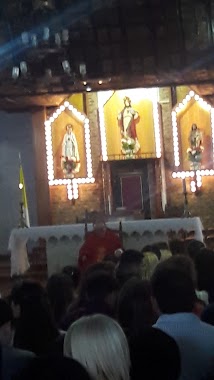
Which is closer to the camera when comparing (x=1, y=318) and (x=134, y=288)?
(x=1, y=318)

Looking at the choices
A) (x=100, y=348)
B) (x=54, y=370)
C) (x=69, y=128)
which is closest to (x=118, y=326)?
(x=100, y=348)

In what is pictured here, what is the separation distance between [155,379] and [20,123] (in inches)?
514

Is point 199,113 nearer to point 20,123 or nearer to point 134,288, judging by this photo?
point 20,123

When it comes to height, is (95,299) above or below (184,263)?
below

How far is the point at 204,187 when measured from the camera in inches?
591

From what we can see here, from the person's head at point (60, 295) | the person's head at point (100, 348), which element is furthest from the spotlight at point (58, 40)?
the person's head at point (100, 348)

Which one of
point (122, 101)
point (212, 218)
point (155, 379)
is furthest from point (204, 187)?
point (155, 379)

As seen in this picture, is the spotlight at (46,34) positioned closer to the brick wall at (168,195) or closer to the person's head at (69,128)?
the person's head at (69,128)

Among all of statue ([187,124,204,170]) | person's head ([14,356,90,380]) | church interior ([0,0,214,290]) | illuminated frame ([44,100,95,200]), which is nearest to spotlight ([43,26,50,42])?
church interior ([0,0,214,290])

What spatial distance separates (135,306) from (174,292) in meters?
0.55

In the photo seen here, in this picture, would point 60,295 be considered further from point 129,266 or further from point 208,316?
point 208,316

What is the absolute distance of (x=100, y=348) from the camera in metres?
2.44

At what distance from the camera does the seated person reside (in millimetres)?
9328

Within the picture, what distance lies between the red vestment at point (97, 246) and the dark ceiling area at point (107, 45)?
4688mm
